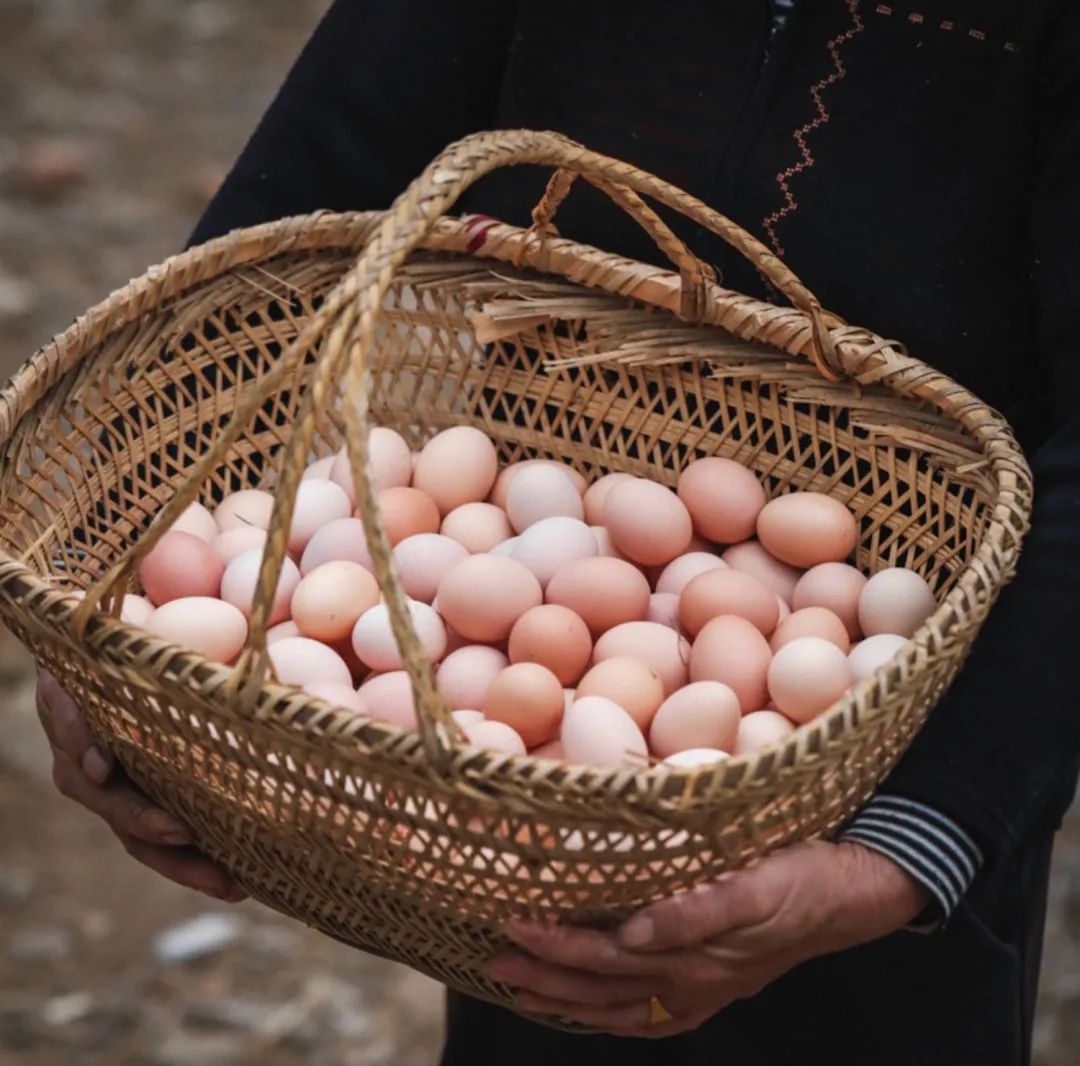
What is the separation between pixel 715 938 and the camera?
78 cm

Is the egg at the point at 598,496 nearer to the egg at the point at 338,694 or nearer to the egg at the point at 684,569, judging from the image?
the egg at the point at 684,569

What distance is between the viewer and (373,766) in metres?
0.72

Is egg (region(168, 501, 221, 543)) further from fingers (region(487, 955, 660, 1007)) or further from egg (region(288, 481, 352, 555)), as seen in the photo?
fingers (region(487, 955, 660, 1007))

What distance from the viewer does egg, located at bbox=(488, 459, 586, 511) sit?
1.11 metres

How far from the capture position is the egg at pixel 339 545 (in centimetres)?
104

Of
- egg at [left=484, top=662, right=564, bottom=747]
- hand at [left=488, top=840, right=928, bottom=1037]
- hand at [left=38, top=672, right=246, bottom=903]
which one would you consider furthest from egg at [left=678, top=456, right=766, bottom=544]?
hand at [left=38, top=672, right=246, bottom=903]

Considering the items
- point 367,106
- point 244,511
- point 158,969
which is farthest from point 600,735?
point 158,969

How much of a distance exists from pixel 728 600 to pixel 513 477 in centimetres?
22

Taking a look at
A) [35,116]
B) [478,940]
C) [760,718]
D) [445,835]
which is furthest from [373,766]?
[35,116]

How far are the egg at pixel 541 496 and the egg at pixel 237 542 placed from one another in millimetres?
189

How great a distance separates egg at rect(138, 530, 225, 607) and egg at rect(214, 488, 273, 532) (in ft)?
0.19

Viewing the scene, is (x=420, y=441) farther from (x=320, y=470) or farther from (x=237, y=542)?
(x=237, y=542)

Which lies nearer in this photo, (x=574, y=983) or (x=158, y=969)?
(x=574, y=983)

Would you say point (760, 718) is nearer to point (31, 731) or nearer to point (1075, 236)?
point (1075, 236)
